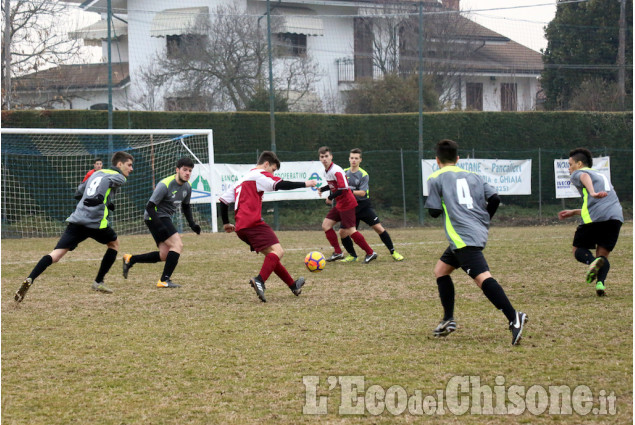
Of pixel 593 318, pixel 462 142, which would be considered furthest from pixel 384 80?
pixel 593 318

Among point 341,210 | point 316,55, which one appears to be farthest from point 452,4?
point 341,210

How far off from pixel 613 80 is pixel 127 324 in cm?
2337

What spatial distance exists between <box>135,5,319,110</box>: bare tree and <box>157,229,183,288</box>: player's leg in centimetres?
1420

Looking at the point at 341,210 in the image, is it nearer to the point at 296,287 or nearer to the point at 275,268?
the point at 296,287

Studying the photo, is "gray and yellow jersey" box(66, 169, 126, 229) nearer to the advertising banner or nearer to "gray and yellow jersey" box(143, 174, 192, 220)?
"gray and yellow jersey" box(143, 174, 192, 220)

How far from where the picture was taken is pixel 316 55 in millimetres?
25375

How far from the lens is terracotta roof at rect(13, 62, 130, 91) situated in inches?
921

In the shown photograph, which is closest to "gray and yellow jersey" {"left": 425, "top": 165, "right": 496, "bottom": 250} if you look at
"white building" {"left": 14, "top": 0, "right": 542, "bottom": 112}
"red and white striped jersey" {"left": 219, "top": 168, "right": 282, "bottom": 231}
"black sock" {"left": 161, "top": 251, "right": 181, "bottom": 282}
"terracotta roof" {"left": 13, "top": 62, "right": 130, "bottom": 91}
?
"red and white striped jersey" {"left": 219, "top": 168, "right": 282, "bottom": 231}

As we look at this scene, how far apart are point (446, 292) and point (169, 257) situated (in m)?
4.28

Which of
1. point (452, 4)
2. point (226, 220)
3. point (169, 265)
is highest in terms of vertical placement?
point (452, 4)

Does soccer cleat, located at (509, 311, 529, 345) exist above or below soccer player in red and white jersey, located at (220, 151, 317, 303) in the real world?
below

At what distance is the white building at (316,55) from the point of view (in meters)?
23.9

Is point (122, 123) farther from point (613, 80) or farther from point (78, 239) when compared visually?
point (613, 80)

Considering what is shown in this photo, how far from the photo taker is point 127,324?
22.5 feet
